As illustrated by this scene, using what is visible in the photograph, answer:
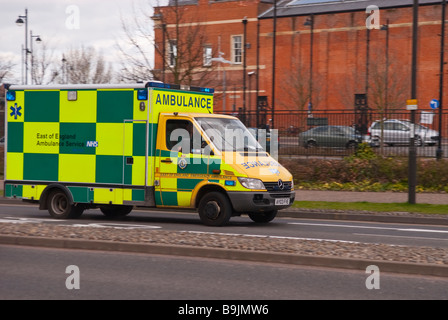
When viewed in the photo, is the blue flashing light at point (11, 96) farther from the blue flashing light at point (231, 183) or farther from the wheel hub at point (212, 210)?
the blue flashing light at point (231, 183)

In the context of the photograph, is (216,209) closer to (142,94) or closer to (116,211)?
(142,94)

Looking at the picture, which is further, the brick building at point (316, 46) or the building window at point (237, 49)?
the building window at point (237, 49)

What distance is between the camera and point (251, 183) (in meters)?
14.1

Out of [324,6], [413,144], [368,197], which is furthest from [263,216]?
[324,6]

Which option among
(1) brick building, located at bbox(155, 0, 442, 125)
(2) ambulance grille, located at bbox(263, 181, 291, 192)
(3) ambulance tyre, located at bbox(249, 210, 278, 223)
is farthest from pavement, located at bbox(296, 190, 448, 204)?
(1) brick building, located at bbox(155, 0, 442, 125)

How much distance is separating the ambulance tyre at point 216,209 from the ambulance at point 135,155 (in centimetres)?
2

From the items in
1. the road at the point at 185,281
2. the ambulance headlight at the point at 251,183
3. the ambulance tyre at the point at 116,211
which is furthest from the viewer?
the ambulance tyre at the point at 116,211

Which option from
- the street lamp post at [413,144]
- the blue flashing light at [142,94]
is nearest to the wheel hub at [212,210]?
the blue flashing light at [142,94]

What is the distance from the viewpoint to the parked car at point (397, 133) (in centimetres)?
2336

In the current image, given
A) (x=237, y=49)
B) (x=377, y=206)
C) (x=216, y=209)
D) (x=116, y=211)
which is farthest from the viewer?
(x=237, y=49)

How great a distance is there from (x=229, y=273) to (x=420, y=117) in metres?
16.1

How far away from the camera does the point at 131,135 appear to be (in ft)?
49.1

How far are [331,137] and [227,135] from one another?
37.2 ft
